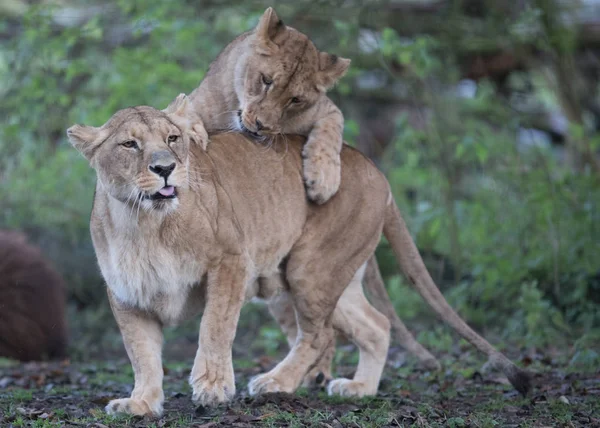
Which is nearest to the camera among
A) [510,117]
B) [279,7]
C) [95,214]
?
[95,214]

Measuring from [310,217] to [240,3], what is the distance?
383 centimetres

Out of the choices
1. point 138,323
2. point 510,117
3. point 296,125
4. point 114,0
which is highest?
point 114,0

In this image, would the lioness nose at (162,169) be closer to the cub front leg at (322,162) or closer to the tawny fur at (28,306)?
the cub front leg at (322,162)

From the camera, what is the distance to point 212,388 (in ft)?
14.4

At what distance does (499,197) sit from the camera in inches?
341

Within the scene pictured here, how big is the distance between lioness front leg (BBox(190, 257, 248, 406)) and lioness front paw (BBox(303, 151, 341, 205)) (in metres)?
0.74

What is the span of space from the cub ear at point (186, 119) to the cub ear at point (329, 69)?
0.96 metres

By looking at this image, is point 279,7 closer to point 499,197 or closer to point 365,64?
point 365,64

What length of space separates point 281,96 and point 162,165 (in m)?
1.39

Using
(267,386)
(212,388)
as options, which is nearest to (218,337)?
(212,388)

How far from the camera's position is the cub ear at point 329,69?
18.5 feet

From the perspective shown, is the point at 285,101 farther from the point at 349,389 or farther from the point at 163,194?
the point at 349,389

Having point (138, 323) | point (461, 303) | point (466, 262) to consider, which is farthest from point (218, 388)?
point (466, 262)

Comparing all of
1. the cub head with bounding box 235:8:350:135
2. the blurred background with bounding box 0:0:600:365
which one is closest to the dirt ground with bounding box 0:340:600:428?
the blurred background with bounding box 0:0:600:365
